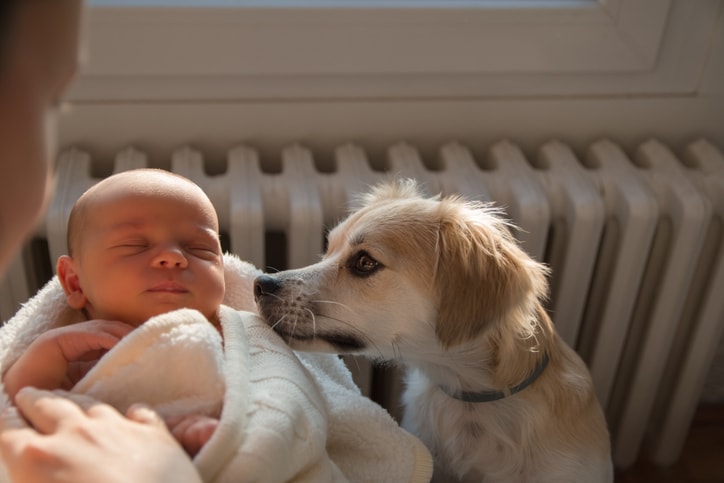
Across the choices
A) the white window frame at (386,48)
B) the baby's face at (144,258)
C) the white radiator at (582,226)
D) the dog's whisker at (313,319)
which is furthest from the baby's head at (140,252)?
the white window frame at (386,48)

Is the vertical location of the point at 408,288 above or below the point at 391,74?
below

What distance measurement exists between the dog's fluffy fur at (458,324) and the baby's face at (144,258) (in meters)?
0.10

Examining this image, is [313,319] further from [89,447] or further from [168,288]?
[89,447]

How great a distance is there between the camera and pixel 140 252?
98 cm

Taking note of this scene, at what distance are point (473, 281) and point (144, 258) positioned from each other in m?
0.41

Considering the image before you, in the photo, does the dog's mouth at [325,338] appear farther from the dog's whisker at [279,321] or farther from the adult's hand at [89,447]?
the adult's hand at [89,447]

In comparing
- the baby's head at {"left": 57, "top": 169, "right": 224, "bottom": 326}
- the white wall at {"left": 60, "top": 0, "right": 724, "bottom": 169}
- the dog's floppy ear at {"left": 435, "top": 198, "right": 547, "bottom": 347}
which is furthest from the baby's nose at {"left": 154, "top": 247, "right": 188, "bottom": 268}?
the white wall at {"left": 60, "top": 0, "right": 724, "bottom": 169}

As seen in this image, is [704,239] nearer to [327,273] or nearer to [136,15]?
[327,273]

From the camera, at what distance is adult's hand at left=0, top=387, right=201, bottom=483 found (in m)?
0.63

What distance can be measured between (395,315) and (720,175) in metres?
0.77

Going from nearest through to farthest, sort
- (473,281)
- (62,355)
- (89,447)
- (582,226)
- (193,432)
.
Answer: (89,447), (193,432), (62,355), (473,281), (582,226)

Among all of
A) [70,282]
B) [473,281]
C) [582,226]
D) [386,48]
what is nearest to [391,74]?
[386,48]

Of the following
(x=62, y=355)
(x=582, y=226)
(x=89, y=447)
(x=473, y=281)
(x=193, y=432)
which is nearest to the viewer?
(x=89, y=447)

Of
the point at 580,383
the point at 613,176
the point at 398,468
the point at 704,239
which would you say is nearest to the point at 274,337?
the point at 398,468
